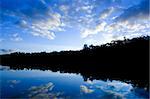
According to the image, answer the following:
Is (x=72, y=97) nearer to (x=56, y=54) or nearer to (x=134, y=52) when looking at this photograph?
(x=134, y=52)

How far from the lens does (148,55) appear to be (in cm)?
2500

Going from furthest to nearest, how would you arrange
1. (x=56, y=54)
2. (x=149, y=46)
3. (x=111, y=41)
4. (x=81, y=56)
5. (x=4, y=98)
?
(x=56, y=54) < (x=81, y=56) < (x=111, y=41) < (x=149, y=46) < (x=4, y=98)

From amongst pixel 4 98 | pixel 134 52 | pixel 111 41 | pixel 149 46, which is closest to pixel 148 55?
pixel 149 46

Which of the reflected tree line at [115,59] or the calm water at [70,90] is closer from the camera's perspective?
the calm water at [70,90]

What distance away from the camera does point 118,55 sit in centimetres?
3017

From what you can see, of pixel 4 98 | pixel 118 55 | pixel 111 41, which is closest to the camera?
pixel 4 98

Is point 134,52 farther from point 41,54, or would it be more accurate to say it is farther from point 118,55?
point 41,54

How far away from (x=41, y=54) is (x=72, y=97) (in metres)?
55.2

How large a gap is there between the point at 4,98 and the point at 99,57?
2712 cm

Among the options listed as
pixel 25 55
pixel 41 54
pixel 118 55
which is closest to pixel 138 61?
pixel 118 55

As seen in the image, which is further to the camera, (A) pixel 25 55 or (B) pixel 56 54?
(A) pixel 25 55

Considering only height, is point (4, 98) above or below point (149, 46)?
below

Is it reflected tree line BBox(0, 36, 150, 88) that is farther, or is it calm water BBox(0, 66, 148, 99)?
reflected tree line BBox(0, 36, 150, 88)

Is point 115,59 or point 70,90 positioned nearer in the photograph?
point 70,90
